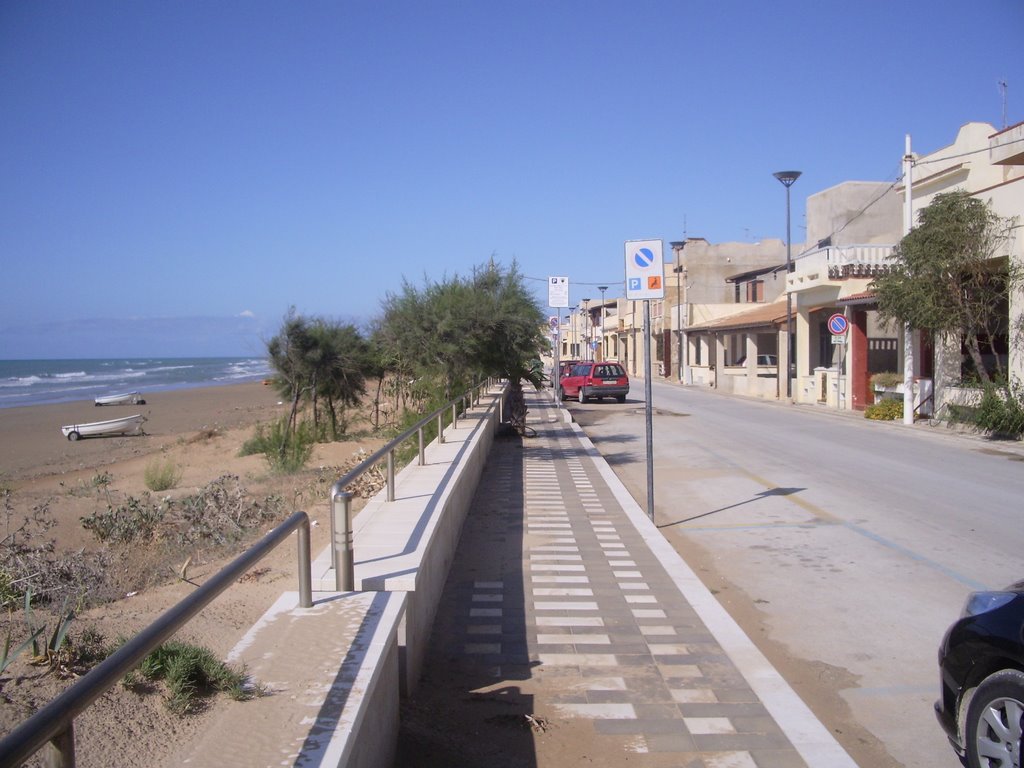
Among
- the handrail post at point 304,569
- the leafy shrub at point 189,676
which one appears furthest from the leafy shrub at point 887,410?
the leafy shrub at point 189,676

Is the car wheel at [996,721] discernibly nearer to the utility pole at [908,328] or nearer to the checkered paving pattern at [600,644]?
the checkered paving pattern at [600,644]

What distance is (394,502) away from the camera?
7598 mm

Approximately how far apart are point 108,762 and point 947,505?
1125 centimetres

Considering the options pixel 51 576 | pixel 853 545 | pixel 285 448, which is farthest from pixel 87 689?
pixel 285 448

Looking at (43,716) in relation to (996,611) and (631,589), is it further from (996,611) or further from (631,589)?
(631,589)

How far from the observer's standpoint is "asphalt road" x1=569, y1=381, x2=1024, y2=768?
546 centimetres

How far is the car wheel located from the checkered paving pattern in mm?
811

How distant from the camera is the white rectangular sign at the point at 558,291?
29.8 metres

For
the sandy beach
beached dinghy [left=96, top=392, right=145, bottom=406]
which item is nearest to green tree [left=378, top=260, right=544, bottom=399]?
the sandy beach

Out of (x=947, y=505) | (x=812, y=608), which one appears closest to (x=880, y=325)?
(x=947, y=505)

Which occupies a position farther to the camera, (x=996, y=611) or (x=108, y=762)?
(x=996, y=611)

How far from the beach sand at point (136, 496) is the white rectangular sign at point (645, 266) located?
178 inches

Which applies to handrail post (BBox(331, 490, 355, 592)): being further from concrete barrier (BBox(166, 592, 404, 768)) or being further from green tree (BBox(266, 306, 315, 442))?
green tree (BBox(266, 306, 315, 442))

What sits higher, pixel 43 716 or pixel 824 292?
pixel 824 292
